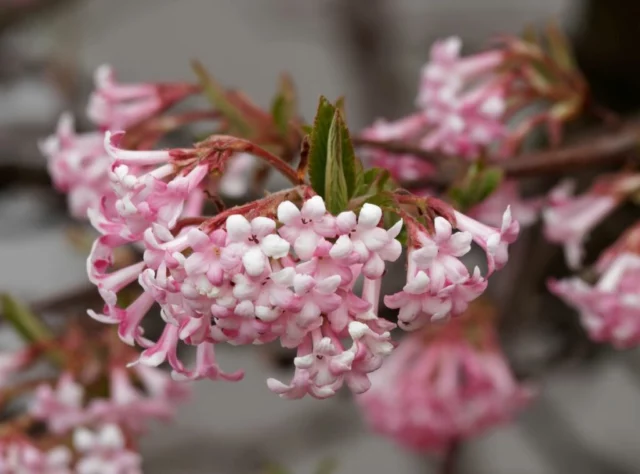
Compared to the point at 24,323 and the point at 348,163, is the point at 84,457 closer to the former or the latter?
the point at 24,323

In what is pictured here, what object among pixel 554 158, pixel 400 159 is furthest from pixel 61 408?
pixel 554 158

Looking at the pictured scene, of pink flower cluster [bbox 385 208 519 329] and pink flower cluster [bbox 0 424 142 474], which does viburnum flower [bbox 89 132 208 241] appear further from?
pink flower cluster [bbox 0 424 142 474]

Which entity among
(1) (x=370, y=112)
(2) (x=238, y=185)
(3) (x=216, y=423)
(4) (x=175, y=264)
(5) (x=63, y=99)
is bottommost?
(3) (x=216, y=423)

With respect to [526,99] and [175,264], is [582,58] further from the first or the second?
[175,264]

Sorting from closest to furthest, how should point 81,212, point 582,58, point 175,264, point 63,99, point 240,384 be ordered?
point 175,264 < point 81,212 < point 582,58 < point 63,99 < point 240,384

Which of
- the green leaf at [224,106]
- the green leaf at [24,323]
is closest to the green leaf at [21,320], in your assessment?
the green leaf at [24,323]

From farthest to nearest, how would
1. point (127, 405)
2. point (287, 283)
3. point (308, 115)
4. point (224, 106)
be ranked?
1. point (308, 115)
2. point (127, 405)
3. point (224, 106)
4. point (287, 283)

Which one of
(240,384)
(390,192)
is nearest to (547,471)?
(240,384)

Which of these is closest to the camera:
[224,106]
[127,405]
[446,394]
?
[224,106]

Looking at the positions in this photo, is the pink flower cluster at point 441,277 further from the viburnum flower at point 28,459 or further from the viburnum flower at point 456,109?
the viburnum flower at point 28,459
